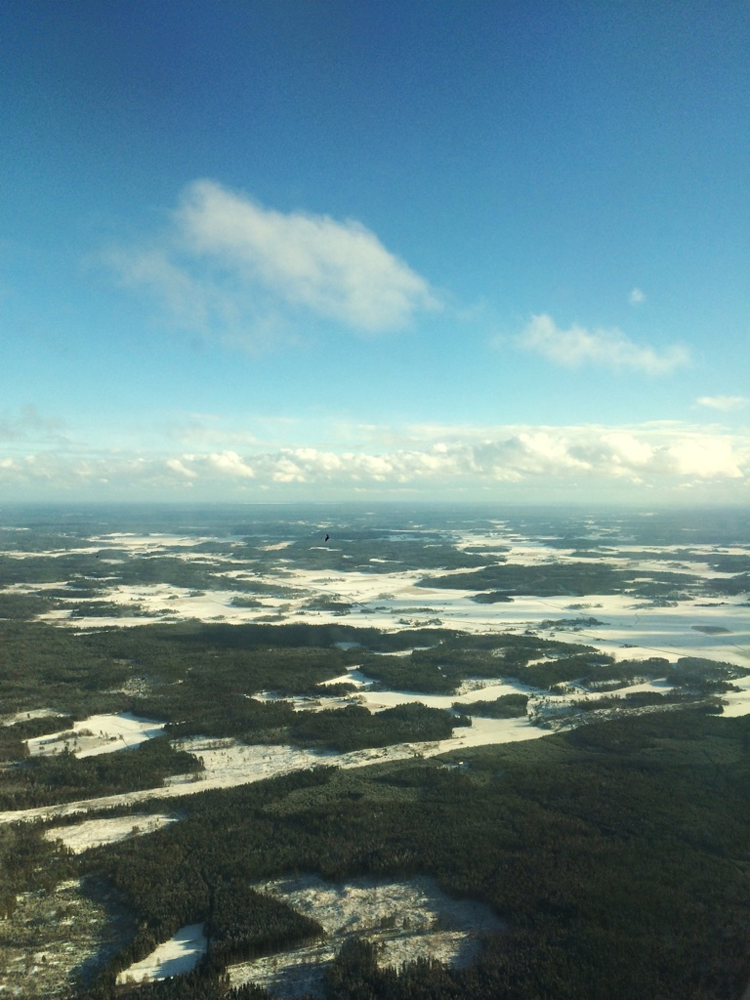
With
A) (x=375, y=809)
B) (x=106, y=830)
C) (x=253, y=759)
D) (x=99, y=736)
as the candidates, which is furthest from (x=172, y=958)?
(x=99, y=736)

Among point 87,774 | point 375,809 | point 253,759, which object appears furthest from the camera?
point 253,759

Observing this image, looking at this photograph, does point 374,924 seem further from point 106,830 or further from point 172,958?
point 106,830

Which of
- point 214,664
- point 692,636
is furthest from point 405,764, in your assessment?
point 692,636

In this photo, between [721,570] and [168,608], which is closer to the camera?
[168,608]

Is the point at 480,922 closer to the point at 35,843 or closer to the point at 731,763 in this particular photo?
the point at 35,843

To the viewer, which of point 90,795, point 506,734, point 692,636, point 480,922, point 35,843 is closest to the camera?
point 480,922

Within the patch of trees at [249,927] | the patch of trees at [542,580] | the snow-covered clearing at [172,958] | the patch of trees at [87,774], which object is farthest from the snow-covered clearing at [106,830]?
the patch of trees at [542,580]
